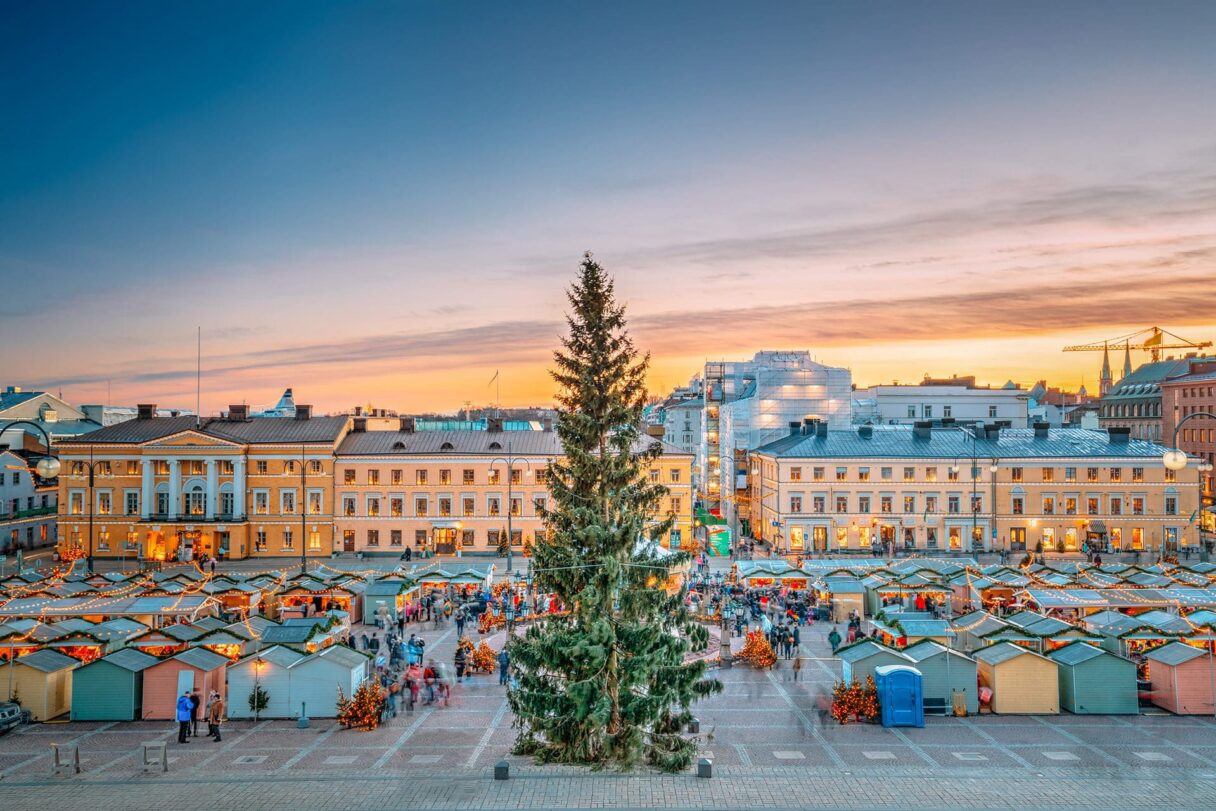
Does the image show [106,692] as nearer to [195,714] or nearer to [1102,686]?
[195,714]

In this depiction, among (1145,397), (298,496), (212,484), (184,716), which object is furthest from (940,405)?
(184,716)

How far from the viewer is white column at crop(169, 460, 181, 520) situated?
7025 centimetres

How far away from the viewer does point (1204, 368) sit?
126062 millimetres

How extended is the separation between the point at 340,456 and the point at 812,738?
171 ft

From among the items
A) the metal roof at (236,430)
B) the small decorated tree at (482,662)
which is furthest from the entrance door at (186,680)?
the metal roof at (236,430)

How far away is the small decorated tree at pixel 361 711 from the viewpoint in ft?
92.8

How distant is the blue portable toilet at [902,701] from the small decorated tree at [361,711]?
631 inches

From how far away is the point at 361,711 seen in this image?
92.9ft

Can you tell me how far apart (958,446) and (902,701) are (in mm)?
49119

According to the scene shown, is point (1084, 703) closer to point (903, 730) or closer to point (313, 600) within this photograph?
point (903, 730)

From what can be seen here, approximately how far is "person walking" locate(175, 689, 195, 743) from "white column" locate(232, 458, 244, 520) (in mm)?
45928

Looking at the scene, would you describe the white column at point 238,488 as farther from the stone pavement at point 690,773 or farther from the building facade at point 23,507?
the stone pavement at point 690,773

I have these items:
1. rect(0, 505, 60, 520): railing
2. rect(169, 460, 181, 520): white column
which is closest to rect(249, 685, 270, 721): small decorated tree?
rect(169, 460, 181, 520): white column

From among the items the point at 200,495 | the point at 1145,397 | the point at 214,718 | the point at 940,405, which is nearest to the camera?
the point at 214,718
